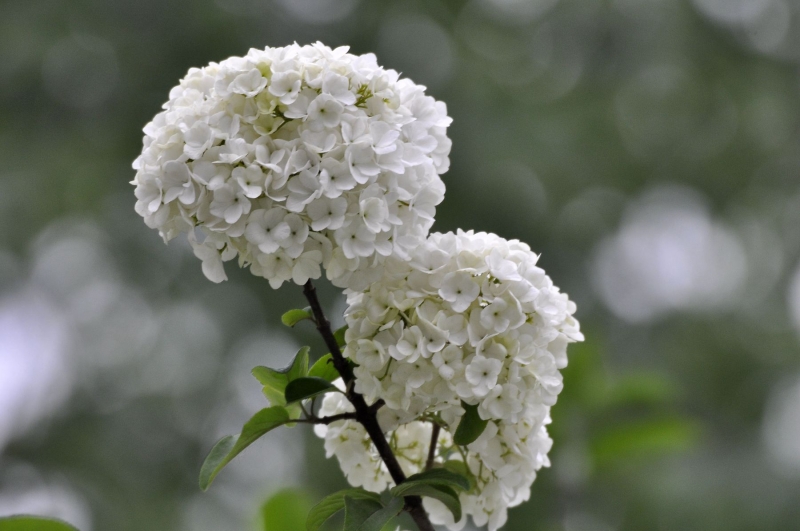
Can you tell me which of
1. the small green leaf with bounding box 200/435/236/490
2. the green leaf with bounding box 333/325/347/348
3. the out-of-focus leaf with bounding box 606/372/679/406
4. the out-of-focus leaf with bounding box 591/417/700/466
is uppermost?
the out-of-focus leaf with bounding box 606/372/679/406

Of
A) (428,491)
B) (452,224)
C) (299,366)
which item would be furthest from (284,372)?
(452,224)

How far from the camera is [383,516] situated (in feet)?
3.43

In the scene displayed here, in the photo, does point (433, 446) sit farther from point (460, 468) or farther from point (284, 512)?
point (284, 512)

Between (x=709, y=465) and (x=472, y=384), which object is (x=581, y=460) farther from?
(x=709, y=465)

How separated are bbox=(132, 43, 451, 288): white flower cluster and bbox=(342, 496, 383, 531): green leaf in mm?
276

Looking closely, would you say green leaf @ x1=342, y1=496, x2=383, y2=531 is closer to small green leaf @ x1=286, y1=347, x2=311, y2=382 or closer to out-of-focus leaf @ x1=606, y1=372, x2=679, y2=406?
small green leaf @ x1=286, y1=347, x2=311, y2=382

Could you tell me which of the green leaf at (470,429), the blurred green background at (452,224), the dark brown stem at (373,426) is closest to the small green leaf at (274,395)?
the dark brown stem at (373,426)

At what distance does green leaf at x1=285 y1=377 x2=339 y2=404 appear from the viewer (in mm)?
1048

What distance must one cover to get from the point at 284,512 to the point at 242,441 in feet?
1.38

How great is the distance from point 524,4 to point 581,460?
5.64 meters

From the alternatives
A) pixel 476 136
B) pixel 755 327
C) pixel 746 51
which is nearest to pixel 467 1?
pixel 476 136

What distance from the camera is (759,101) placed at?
7223 millimetres

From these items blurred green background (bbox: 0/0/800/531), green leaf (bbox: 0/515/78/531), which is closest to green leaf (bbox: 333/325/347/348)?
green leaf (bbox: 0/515/78/531)

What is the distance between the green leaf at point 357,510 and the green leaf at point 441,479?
0.06 metres
